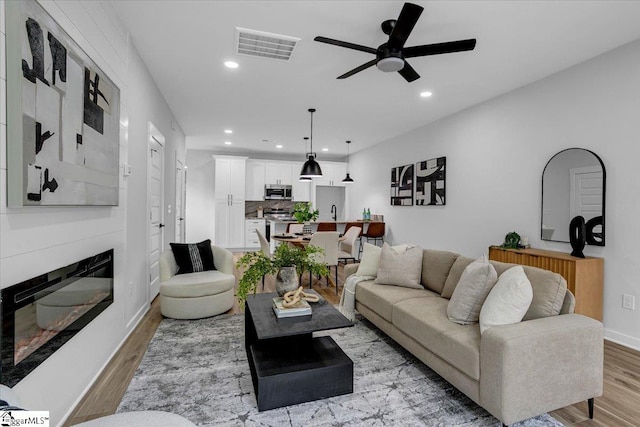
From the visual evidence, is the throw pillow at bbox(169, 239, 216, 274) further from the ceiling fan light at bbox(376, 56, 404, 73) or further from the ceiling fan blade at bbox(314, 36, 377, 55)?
the ceiling fan light at bbox(376, 56, 404, 73)

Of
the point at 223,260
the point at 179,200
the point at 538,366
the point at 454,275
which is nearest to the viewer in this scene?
the point at 538,366

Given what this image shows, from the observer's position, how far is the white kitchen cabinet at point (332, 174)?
8883mm

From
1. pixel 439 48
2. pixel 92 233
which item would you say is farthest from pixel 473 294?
pixel 92 233

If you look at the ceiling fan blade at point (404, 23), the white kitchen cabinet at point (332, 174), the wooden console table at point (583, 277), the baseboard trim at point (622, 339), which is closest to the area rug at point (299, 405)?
the wooden console table at point (583, 277)

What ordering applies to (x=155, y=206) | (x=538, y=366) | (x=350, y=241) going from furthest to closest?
(x=350, y=241), (x=155, y=206), (x=538, y=366)

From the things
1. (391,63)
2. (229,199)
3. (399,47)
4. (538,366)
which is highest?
(399,47)

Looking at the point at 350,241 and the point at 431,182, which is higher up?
the point at 431,182

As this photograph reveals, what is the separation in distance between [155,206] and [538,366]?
4.16 meters

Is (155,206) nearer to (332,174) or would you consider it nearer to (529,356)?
(529,356)

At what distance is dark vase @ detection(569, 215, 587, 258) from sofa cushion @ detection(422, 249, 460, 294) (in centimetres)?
129

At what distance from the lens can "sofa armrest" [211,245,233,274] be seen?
3857 mm

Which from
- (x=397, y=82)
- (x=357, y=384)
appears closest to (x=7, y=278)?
(x=357, y=384)

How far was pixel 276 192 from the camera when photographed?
8508mm

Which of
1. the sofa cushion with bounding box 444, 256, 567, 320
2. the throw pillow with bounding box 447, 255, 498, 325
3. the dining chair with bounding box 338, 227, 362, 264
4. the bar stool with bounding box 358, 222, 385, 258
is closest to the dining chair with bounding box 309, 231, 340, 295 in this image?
the dining chair with bounding box 338, 227, 362, 264
